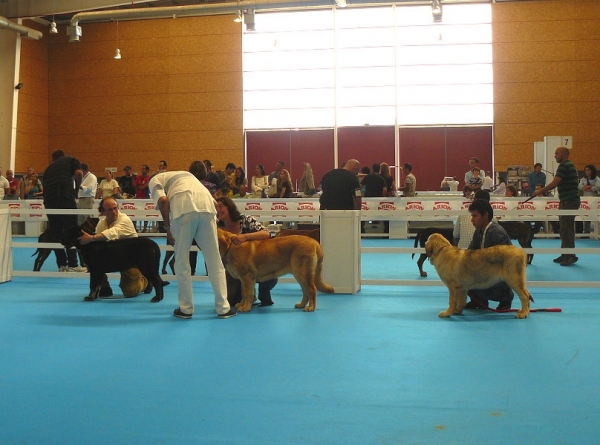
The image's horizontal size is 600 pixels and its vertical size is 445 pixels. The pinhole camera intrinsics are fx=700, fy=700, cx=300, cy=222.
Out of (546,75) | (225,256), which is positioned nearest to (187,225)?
(225,256)

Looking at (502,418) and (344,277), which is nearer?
(502,418)

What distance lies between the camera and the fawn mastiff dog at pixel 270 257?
6520 mm

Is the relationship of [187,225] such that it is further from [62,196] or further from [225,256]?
[62,196]

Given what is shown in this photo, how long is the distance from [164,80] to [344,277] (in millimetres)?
18613

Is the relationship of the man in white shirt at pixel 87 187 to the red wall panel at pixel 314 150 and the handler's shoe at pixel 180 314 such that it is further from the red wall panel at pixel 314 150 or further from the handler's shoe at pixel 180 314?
the red wall panel at pixel 314 150

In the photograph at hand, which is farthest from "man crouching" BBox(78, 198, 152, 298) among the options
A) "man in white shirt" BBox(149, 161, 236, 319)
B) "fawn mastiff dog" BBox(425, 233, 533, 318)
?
"fawn mastiff dog" BBox(425, 233, 533, 318)

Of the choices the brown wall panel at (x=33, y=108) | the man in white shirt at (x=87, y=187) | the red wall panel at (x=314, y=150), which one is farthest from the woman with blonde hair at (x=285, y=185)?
the brown wall panel at (x=33, y=108)

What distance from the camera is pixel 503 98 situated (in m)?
22.9

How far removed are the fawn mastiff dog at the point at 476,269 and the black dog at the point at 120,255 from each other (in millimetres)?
2913

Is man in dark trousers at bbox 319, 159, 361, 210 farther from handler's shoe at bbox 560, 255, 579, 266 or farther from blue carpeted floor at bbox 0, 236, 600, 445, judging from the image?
handler's shoe at bbox 560, 255, 579, 266

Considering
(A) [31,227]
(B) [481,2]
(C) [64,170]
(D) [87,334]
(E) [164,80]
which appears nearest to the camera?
(D) [87,334]

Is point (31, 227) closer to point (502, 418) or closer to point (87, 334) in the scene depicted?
point (87, 334)

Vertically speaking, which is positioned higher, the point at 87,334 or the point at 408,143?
the point at 408,143

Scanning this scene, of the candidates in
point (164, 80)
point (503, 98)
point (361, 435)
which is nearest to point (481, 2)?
point (503, 98)
